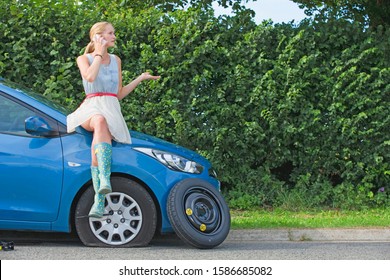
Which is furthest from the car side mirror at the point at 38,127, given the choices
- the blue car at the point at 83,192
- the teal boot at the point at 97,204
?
the teal boot at the point at 97,204

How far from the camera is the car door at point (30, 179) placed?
7441 millimetres

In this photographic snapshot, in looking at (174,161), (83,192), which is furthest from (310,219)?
(83,192)

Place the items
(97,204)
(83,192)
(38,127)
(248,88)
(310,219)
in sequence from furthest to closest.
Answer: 1. (248,88)
2. (310,219)
3. (83,192)
4. (38,127)
5. (97,204)

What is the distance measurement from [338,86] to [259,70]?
3.51ft

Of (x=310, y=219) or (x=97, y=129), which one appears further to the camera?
(x=310, y=219)

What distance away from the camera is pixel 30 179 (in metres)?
7.44

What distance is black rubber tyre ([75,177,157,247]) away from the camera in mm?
7461

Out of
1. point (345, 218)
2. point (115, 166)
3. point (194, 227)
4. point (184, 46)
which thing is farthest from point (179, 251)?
point (184, 46)

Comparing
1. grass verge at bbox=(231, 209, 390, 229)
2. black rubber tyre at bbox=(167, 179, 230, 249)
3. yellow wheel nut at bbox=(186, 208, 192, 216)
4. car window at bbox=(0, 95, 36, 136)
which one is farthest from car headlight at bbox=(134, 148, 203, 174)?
grass verge at bbox=(231, 209, 390, 229)

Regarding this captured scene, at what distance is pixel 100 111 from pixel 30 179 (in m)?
0.89

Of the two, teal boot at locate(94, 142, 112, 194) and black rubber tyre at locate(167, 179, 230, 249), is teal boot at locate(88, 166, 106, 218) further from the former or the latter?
black rubber tyre at locate(167, 179, 230, 249)

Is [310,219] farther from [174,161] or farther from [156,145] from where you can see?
[156,145]

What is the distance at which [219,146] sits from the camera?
1100 centimetres

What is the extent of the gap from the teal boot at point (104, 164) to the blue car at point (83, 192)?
0.13m
